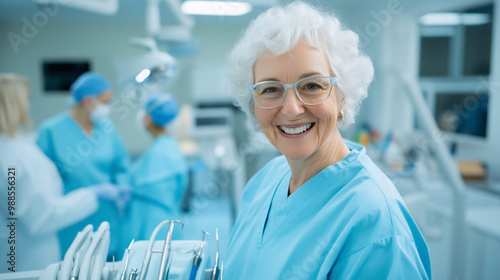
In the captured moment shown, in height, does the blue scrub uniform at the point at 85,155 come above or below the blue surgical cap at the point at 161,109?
below

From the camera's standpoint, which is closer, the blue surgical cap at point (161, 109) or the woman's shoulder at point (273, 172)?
the woman's shoulder at point (273, 172)

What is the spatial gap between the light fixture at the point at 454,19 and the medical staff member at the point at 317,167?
233 cm

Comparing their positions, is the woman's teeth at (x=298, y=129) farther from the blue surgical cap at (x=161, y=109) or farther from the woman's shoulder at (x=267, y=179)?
the blue surgical cap at (x=161, y=109)

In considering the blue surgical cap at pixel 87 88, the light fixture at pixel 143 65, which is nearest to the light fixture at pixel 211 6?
the blue surgical cap at pixel 87 88

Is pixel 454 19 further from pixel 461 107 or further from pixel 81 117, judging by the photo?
pixel 81 117

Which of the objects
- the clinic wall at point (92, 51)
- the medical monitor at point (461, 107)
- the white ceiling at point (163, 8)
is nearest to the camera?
the medical monitor at point (461, 107)

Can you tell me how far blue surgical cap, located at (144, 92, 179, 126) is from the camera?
194cm

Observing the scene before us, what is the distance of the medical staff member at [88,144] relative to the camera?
6.53 ft

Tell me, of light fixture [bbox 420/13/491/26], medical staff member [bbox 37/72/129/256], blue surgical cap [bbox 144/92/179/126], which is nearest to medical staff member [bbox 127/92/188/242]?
blue surgical cap [bbox 144/92/179/126]

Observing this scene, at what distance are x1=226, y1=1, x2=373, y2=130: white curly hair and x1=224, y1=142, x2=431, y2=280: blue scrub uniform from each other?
138 millimetres

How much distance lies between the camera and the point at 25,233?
1291 mm

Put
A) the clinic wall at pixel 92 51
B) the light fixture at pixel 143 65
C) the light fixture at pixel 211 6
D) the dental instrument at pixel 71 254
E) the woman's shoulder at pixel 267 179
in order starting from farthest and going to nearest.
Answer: the clinic wall at pixel 92 51 → the light fixture at pixel 211 6 → the light fixture at pixel 143 65 → the woman's shoulder at pixel 267 179 → the dental instrument at pixel 71 254

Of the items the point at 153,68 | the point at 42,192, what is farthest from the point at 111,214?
the point at 153,68

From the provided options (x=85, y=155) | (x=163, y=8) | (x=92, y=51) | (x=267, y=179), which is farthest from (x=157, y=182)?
(x=92, y=51)
